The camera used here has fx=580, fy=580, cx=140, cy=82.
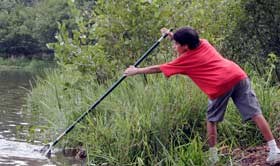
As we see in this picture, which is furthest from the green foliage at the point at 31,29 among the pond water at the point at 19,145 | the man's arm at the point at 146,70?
the man's arm at the point at 146,70

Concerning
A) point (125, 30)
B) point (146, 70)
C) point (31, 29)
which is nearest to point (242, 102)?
point (146, 70)

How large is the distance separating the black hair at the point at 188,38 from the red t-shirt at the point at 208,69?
71 mm

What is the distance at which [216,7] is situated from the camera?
1188cm

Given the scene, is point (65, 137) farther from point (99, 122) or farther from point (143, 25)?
point (143, 25)

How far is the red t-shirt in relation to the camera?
6586mm

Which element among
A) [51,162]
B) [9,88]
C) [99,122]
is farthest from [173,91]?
[9,88]

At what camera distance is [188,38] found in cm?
667

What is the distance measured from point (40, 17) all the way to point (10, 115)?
4954cm

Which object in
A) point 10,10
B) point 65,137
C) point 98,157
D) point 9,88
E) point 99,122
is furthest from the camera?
point 10,10

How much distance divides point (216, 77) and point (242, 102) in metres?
0.44

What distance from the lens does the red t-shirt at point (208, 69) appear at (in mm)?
6586

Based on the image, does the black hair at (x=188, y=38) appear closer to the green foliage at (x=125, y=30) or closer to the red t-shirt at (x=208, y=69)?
the red t-shirt at (x=208, y=69)

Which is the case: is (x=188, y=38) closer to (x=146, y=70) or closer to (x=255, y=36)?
(x=146, y=70)

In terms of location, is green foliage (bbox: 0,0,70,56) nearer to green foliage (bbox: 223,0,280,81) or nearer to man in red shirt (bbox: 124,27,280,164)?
green foliage (bbox: 223,0,280,81)
